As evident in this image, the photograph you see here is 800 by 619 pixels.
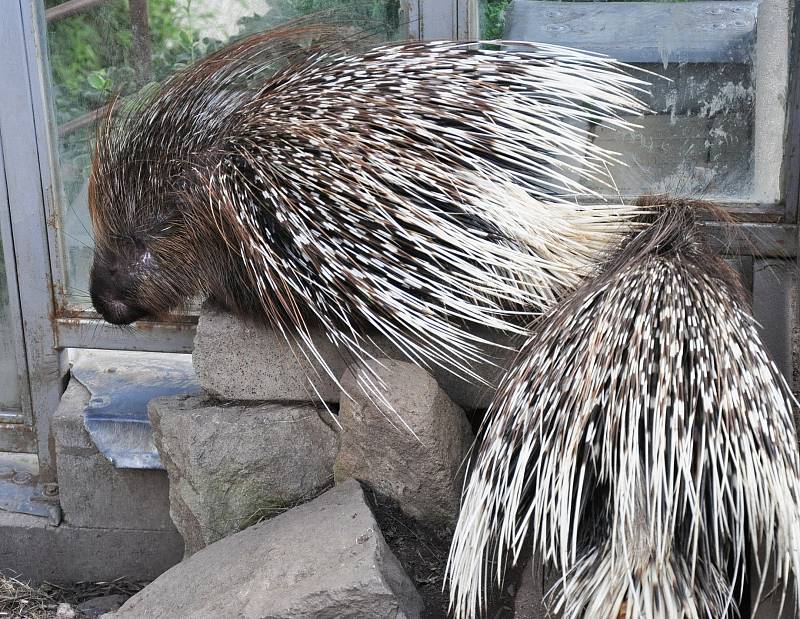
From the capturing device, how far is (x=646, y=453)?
1.38 metres

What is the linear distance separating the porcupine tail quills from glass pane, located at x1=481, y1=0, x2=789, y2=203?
73 cm

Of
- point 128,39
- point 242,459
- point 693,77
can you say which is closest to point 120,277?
point 242,459

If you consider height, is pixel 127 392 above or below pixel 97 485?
→ above

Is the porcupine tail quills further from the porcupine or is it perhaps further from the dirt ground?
the dirt ground

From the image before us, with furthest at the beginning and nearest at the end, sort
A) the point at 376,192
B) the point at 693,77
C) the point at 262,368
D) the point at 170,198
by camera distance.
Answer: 1. the point at 693,77
2. the point at 262,368
3. the point at 170,198
4. the point at 376,192

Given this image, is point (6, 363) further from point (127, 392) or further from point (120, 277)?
point (120, 277)

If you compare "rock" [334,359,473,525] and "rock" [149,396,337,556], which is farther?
"rock" [149,396,337,556]

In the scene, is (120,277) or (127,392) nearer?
(120,277)

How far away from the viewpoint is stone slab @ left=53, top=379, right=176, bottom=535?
2.55m

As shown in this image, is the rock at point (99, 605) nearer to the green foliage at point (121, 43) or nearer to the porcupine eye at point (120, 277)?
the porcupine eye at point (120, 277)

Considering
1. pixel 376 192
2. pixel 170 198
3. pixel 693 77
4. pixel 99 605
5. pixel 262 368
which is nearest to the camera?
pixel 376 192

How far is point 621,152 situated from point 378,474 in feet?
3.48

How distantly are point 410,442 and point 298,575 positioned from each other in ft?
1.18

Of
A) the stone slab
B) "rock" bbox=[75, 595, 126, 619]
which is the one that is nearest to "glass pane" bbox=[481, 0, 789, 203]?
the stone slab
